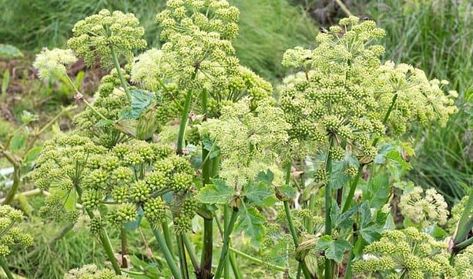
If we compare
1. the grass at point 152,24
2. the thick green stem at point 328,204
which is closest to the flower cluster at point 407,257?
the thick green stem at point 328,204

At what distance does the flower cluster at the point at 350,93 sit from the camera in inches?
56.4

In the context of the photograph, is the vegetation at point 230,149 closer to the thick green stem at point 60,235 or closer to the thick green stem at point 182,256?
the thick green stem at point 182,256

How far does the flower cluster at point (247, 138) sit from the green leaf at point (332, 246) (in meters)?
0.21

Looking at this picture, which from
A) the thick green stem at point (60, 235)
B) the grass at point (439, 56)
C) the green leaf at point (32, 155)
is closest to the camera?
the green leaf at point (32, 155)

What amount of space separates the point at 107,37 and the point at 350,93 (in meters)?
0.52

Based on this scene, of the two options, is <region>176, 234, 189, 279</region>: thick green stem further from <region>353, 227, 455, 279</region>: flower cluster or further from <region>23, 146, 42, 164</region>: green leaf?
<region>23, 146, 42, 164</region>: green leaf

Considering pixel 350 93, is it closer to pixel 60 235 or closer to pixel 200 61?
pixel 200 61

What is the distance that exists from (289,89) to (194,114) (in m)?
0.25

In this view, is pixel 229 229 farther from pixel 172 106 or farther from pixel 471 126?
pixel 471 126

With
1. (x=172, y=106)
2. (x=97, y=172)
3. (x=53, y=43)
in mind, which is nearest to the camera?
(x=97, y=172)

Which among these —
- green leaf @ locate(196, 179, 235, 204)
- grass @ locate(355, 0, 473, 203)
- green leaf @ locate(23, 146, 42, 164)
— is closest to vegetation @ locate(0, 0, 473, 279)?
green leaf @ locate(196, 179, 235, 204)

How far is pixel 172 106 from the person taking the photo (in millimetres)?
1620

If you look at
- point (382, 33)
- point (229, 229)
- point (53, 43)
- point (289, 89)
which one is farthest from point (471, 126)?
point (53, 43)

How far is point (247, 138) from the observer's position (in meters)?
1.38
